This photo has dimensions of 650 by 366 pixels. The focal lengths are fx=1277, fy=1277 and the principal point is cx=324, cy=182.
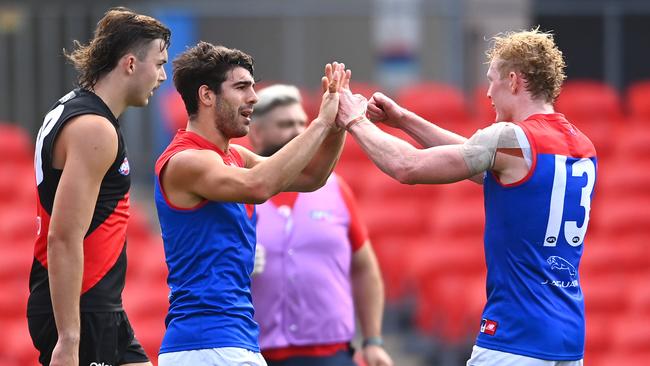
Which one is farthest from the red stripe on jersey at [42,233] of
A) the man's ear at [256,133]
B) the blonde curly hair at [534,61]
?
the blonde curly hair at [534,61]

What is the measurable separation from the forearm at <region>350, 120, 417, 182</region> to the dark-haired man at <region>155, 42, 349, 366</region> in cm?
17

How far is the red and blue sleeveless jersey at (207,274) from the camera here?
454 centimetres

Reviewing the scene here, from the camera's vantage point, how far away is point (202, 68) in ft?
15.5

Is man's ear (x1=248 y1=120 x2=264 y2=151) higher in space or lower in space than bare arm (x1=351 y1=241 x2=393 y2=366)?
higher

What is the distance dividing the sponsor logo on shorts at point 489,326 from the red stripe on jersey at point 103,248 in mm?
1390

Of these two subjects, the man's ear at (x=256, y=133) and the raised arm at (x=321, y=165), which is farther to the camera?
the man's ear at (x=256, y=133)

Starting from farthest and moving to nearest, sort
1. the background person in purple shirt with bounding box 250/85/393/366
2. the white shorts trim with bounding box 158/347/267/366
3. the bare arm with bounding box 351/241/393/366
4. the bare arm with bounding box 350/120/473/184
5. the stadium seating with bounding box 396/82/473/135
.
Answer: the stadium seating with bounding box 396/82/473/135 < the bare arm with bounding box 351/241/393/366 < the background person in purple shirt with bounding box 250/85/393/366 < the bare arm with bounding box 350/120/473/184 < the white shorts trim with bounding box 158/347/267/366

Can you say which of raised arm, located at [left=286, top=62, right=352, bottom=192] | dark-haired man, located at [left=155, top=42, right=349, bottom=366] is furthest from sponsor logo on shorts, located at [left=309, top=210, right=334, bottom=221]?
dark-haired man, located at [left=155, top=42, right=349, bottom=366]

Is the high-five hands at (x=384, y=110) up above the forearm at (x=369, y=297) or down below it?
above

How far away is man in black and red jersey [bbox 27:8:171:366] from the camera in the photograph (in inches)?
178

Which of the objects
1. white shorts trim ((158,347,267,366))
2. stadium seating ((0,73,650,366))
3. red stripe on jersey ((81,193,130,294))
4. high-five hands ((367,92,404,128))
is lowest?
stadium seating ((0,73,650,366))

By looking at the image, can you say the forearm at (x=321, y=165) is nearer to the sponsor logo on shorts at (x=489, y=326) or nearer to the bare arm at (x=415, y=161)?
the bare arm at (x=415, y=161)

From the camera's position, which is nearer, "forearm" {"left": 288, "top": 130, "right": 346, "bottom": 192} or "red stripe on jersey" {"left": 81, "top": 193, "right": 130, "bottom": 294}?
"red stripe on jersey" {"left": 81, "top": 193, "right": 130, "bottom": 294}

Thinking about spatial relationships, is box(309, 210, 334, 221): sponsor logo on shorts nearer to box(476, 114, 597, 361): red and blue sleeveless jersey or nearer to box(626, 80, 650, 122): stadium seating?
box(476, 114, 597, 361): red and blue sleeveless jersey
